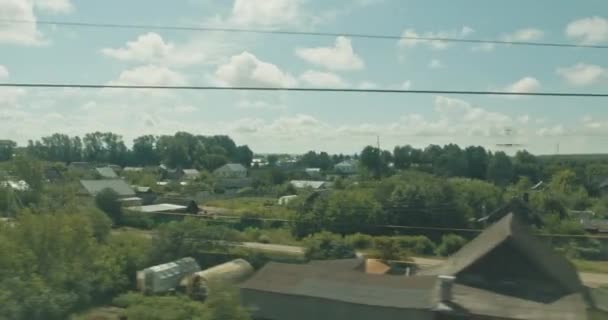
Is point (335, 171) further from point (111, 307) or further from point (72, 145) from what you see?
point (111, 307)

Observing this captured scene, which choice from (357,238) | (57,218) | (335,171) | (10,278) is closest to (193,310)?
(10,278)

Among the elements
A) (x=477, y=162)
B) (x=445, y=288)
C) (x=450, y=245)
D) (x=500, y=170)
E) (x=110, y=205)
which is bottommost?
(x=450, y=245)

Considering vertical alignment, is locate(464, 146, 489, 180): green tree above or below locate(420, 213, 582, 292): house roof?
above

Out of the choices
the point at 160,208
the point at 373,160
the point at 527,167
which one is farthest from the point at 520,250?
the point at 373,160

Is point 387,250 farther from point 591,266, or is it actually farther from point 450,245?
point 591,266

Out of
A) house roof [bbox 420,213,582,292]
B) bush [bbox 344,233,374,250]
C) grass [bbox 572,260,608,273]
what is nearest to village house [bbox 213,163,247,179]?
bush [bbox 344,233,374,250]

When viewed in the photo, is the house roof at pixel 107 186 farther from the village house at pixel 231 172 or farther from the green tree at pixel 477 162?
the green tree at pixel 477 162

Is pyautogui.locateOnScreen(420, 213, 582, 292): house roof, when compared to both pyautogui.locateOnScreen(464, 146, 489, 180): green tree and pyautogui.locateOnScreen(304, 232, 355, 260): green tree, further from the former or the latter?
pyautogui.locateOnScreen(464, 146, 489, 180): green tree
